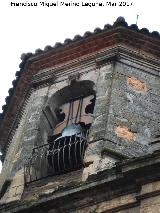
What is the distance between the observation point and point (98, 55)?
42.4 feet

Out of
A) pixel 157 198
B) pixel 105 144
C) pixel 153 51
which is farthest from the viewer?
pixel 153 51

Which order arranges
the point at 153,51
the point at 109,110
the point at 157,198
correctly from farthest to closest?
the point at 153,51, the point at 109,110, the point at 157,198

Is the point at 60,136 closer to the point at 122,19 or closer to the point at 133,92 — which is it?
the point at 133,92

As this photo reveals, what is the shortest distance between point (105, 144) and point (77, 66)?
3195mm

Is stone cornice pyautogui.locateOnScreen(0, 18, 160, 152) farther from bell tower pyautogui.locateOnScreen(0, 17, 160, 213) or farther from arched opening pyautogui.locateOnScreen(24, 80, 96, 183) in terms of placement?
arched opening pyautogui.locateOnScreen(24, 80, 96, 183)

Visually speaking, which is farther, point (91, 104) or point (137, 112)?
point (91, 104)

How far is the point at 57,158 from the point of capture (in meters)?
10.7

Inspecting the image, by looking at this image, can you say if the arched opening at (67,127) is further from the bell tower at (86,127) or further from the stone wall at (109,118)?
the stone wall at (109,118)

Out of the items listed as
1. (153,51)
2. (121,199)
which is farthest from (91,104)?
(121,199)

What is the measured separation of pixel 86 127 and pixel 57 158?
1056 millimetres

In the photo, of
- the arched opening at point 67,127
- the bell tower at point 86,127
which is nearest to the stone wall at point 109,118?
the bell tower at point 86,127

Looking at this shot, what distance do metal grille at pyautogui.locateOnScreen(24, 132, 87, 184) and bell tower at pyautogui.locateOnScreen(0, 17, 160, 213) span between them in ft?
0.05

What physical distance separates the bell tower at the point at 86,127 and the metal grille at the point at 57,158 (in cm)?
2

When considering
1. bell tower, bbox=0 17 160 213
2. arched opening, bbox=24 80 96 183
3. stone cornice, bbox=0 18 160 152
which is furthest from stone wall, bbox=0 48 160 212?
stone cornice, bbox=0 18 160 152
